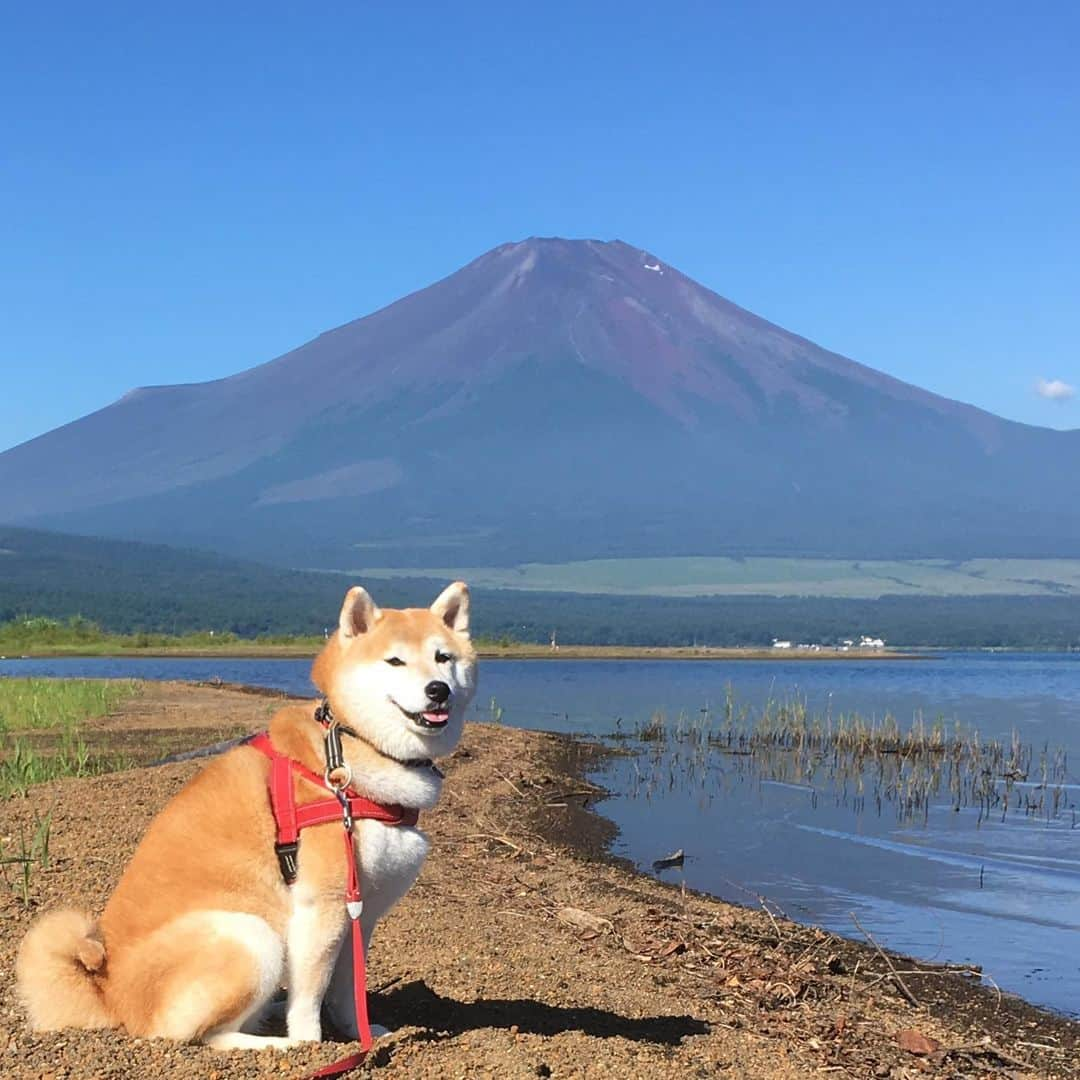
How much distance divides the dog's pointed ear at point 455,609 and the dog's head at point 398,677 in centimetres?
8

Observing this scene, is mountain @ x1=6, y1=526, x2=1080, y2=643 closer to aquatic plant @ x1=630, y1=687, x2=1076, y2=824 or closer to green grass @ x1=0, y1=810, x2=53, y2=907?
aquatic plant @ x1=630, y1=687, x2=1076, y2=824

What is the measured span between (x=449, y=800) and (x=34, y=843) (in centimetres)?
585

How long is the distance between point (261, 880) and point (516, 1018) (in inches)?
65.6

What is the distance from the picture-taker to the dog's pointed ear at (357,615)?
19.1 feet

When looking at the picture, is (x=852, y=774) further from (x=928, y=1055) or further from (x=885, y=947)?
(x=928, y=1055)

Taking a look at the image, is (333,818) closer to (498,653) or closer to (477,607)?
(498,653)

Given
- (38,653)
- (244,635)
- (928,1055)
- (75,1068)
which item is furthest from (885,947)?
(244,635)

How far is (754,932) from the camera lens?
32.3ft

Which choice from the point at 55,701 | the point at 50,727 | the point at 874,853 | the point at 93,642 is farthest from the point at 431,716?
the point at 93,642

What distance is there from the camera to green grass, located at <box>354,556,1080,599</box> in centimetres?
17712

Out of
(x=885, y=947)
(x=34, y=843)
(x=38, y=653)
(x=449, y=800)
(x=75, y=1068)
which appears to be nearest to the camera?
(x=75, y=1068)

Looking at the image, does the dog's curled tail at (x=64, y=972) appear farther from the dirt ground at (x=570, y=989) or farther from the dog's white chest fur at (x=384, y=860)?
the dog's white chest fur at (x=384, y=860)

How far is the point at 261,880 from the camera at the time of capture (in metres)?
5.66

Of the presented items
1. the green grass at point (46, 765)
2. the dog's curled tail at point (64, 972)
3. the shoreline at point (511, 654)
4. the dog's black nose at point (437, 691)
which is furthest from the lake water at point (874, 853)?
the shoreline at point (511, 654)
